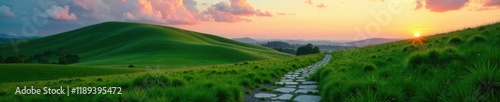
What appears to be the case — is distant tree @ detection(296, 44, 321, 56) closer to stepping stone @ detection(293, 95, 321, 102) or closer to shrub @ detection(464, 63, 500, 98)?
stepping stone @ detection(293, 95, 321, 102)

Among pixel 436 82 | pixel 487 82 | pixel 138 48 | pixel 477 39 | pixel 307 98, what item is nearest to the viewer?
pixel 487 82

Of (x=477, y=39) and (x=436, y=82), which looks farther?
(x=477, y=39)

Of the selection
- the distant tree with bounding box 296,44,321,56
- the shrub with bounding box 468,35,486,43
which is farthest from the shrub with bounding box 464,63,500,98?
the distant tree with bounding box 296,44,321,56

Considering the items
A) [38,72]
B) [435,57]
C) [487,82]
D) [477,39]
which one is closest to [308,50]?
[38,72]

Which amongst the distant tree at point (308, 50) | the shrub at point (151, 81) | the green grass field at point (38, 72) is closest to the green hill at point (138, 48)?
the distant tree at point (308, 50)

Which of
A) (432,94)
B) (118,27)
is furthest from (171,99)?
(118,27)

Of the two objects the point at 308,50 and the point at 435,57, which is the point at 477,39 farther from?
the point at 308,50

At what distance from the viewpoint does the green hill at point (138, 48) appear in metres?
97.3

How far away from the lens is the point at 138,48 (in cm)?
11994

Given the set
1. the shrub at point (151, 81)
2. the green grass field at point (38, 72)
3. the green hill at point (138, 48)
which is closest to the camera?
the shrub at point (151, 81)

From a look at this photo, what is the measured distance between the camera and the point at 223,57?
102688mm

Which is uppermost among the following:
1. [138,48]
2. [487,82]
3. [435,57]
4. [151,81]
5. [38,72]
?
[435,57]

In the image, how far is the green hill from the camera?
97288 mm

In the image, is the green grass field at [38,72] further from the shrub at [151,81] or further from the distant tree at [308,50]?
the distant tree at [308,50]
